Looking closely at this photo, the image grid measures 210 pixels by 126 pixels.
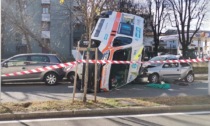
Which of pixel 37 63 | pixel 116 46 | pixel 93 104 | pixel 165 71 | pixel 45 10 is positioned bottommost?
pixel 93 104

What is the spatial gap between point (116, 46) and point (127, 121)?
20.2 feet

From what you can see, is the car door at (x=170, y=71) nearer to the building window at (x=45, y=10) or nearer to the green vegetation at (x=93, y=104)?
the green vegetation at (x=93, y=104)

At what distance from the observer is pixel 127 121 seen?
7.97m

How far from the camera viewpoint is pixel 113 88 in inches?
554

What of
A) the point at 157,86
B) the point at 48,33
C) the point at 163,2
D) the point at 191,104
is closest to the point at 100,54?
the point at 157,86

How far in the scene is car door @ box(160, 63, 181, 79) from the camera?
18359mm

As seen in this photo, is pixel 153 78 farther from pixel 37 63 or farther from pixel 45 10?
pixel 45 10

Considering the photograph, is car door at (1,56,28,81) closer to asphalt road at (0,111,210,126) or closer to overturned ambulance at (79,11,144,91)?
overturned ambulance at (79,11,144,91)

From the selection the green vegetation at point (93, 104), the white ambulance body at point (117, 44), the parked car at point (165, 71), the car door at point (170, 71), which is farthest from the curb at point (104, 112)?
the car door at point (170, 71)

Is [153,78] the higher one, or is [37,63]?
[37,63]

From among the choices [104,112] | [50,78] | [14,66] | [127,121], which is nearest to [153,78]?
[50,78]

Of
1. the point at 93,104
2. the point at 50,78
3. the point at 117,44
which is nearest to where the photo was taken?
the point at 93,104

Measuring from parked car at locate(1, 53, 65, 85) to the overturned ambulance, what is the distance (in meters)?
3.72

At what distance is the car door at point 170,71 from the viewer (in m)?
18.4
